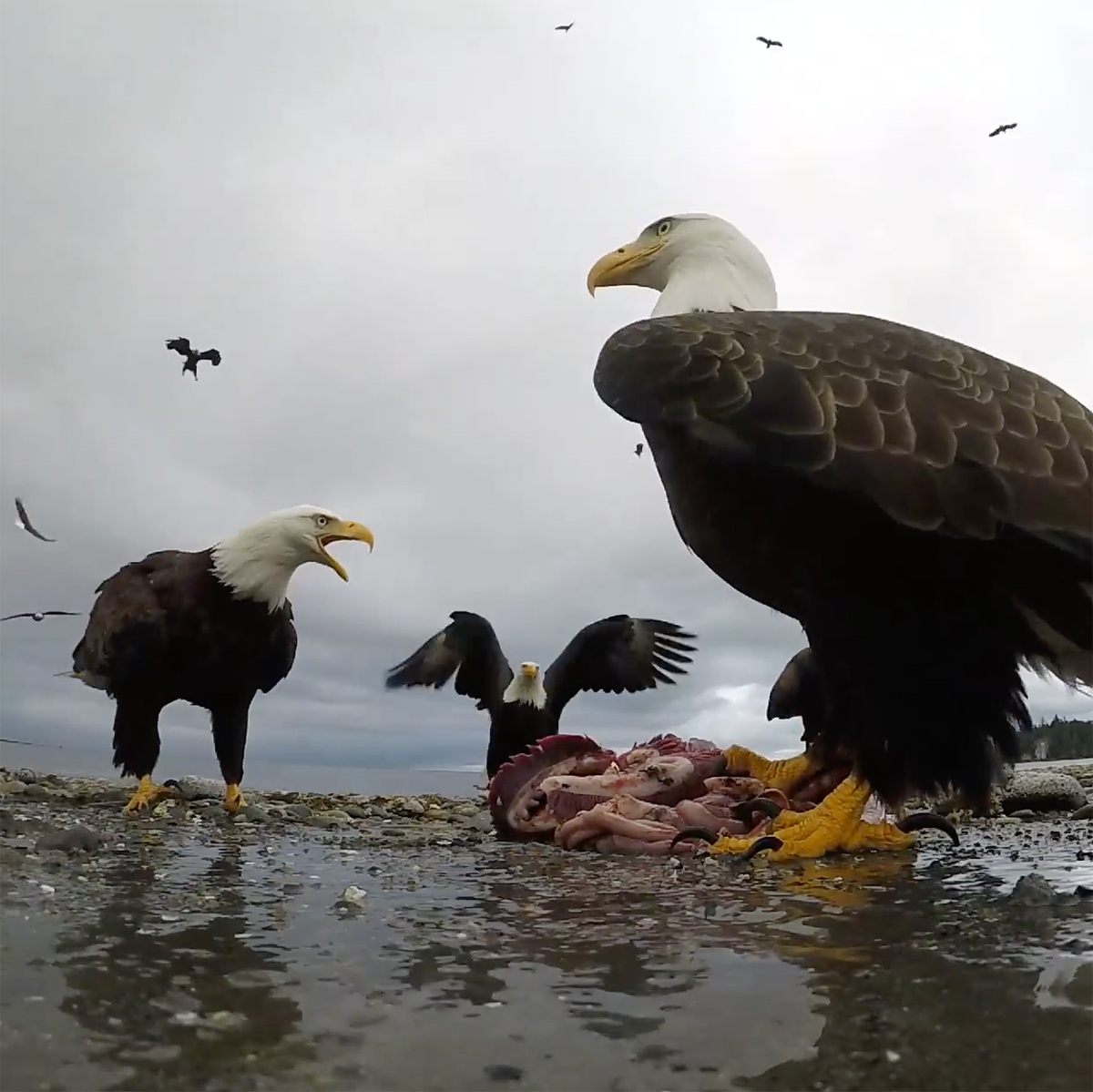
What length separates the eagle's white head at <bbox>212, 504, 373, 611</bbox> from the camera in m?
7.11

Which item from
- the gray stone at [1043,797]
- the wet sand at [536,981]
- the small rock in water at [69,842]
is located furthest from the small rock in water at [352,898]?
the gray stone at [1043,797]

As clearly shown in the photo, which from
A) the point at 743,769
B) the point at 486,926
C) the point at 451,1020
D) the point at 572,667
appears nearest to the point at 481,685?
the point at 572,667

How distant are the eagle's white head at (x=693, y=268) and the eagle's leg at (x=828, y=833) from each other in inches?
96.4

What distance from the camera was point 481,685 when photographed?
39.0 feet

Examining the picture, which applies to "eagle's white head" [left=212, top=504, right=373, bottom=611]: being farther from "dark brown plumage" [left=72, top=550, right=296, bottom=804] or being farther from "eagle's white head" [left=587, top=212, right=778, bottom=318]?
"eagle's white head" [left=587, top=212, right=778, bottom=318]

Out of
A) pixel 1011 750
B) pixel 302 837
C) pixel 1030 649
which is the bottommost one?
pixel 302 837

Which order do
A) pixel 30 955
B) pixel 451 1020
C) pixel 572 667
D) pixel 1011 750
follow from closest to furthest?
1. pixel 451 1020
2. pixel 30 955
3. pixel 1011 750
4. pixel 572 667

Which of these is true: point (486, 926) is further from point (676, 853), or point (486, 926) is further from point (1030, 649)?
point (1030, 649)

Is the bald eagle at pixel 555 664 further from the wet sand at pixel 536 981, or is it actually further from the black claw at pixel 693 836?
the wet sand at pixel 536 981

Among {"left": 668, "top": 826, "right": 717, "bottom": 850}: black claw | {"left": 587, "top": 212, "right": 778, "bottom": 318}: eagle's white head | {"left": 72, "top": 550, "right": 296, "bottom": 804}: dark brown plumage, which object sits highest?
{"left": 587, "top": 212, "right": 778, "bottom": 318}: eagle's white head

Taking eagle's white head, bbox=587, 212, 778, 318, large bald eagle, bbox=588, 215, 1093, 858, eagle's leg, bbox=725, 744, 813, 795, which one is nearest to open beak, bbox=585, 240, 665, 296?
eagle's white head, bbox=587, 212, 778, 318

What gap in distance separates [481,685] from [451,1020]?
1065 centimetres

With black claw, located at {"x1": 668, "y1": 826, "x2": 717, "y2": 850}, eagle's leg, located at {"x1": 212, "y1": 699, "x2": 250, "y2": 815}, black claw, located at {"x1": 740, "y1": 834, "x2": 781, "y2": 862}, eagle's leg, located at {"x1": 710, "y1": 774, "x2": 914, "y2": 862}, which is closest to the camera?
black claw, located at {"x1": 740, "y1": 834, "x2": 781, "y2": 862}

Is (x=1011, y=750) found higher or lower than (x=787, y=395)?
lower
